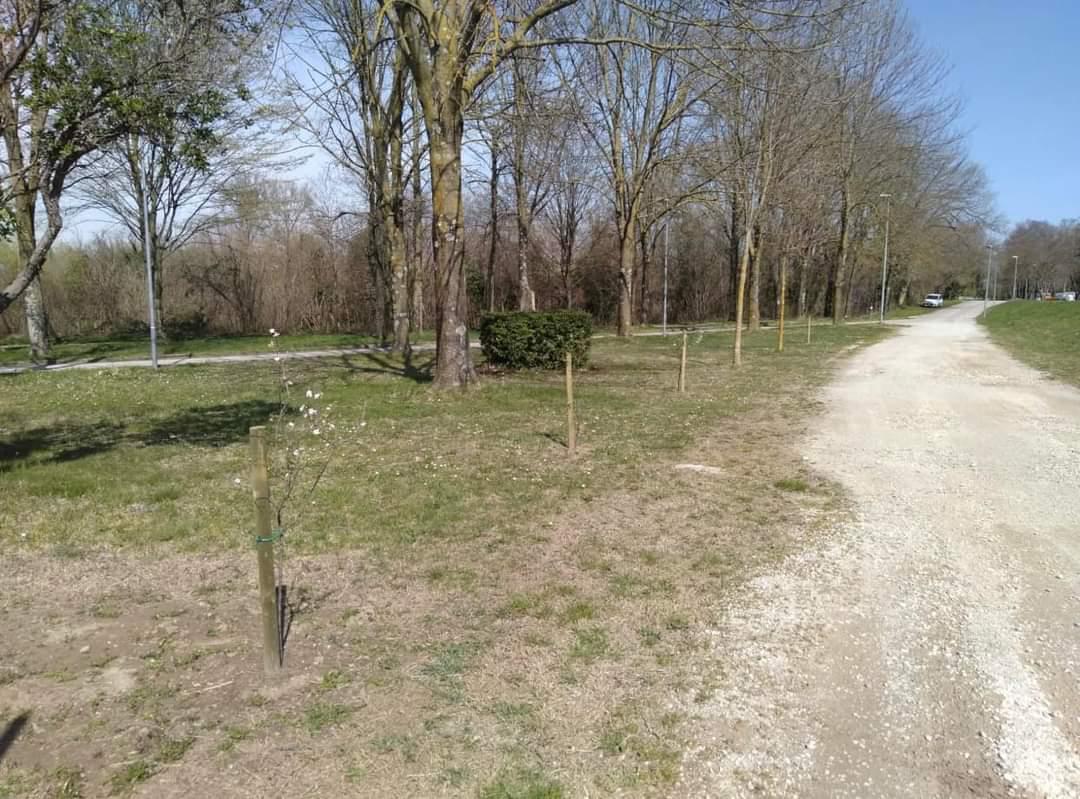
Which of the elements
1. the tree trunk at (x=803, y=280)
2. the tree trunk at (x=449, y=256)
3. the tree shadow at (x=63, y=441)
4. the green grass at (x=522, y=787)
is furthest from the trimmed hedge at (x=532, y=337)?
the tree trunk at (x=803, y=280)

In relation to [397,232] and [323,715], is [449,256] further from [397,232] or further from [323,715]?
[323,715]

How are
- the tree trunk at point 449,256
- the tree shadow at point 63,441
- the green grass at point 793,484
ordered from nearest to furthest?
the green grass at point 793,484 → the tree shadow at point 63,441 → the tree trunk at point 449,256

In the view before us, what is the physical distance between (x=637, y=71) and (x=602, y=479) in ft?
67.6

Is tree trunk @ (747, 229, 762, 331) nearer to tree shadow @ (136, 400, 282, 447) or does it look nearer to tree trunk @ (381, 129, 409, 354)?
tree trunk @ (381, 129, 409, 354)

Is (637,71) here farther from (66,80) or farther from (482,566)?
(482,566)

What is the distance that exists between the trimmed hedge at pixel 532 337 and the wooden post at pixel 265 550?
11740 millimetres

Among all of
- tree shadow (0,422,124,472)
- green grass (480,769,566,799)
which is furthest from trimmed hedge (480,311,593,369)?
green grass (480,769,566,799)

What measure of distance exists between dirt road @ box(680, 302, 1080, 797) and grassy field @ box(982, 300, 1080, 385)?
1055 cm

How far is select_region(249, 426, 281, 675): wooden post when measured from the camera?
3.07 m

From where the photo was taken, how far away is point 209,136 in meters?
6.38

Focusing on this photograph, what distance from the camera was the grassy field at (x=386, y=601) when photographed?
8.62 feet

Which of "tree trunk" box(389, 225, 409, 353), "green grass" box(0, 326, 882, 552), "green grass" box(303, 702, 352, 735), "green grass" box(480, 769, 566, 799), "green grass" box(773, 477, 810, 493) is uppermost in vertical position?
"tree trunk" box(389, 225, 409, 353)

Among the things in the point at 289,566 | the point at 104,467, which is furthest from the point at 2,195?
the point at 289,566

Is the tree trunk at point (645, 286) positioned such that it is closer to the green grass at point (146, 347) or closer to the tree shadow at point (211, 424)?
the green grass at point (146, 347)
